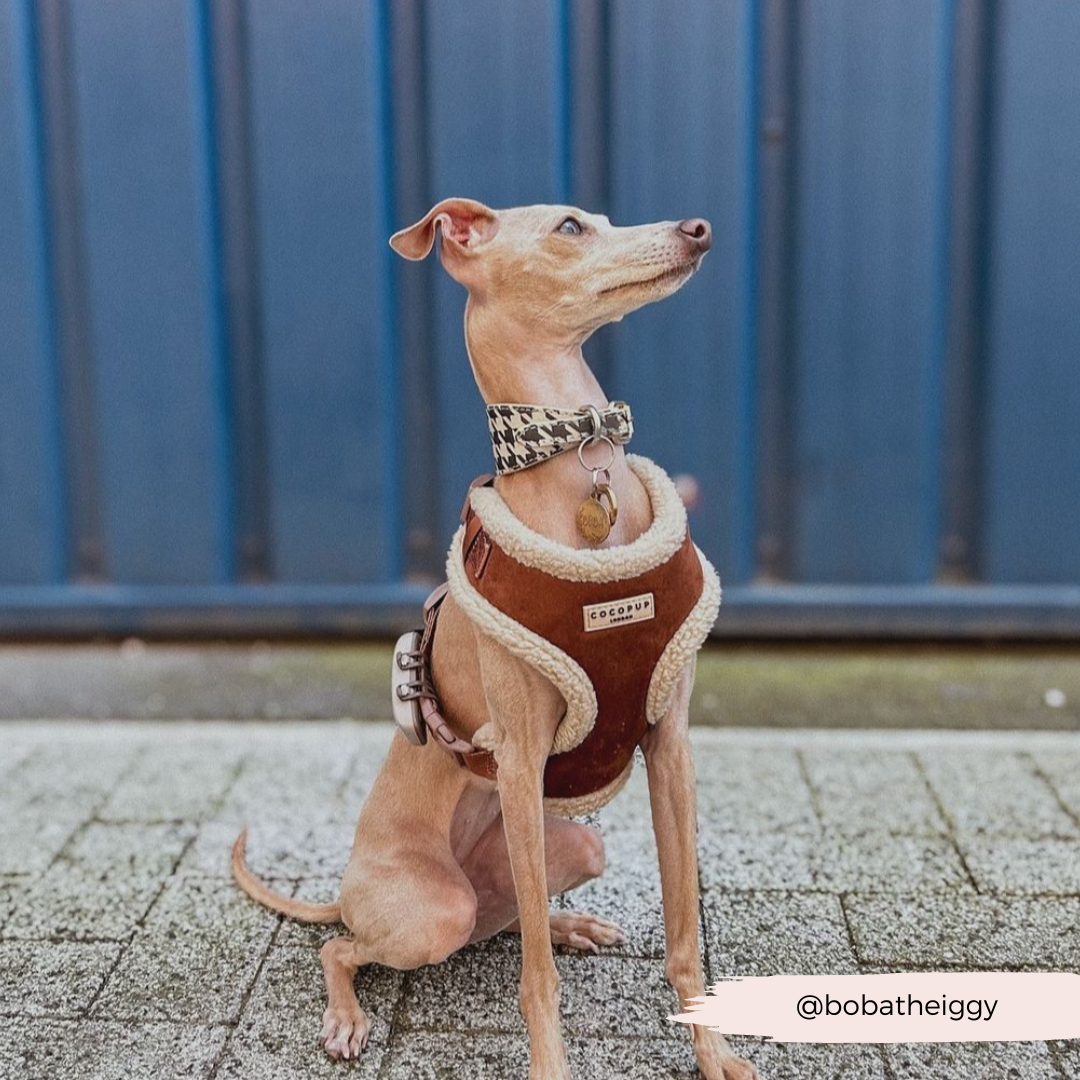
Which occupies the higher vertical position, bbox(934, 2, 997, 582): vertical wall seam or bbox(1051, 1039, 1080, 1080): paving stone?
bbox(934, 2, 997, 582): vertical wall seam

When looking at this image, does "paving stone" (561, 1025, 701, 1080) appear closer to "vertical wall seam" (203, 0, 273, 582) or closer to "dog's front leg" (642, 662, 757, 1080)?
"dog's front leg" (642, 662, 757, 1080)

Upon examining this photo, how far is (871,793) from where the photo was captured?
3445 mm

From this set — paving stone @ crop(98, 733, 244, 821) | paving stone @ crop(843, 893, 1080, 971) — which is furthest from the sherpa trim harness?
paving stone @ crop(98, 733, 244, 821)

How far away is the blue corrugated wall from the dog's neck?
234 centimetres

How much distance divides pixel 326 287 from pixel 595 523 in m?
2.73

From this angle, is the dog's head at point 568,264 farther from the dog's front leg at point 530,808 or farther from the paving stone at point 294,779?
the paving stone at point 294,779

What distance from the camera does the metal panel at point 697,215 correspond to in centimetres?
429

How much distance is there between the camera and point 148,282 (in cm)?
456

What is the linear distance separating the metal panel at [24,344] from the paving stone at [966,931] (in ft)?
11.0

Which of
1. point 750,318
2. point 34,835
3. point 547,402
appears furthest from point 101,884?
point 750,318

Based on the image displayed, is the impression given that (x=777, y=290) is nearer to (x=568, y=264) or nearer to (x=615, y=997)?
(x=568, y=264)

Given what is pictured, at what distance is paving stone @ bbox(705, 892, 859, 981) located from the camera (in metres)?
2.62

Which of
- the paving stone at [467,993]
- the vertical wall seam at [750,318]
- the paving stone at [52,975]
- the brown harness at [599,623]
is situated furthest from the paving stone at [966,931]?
the vertical wall seam at [750,318]

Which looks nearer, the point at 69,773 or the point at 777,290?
the point at 69,773
